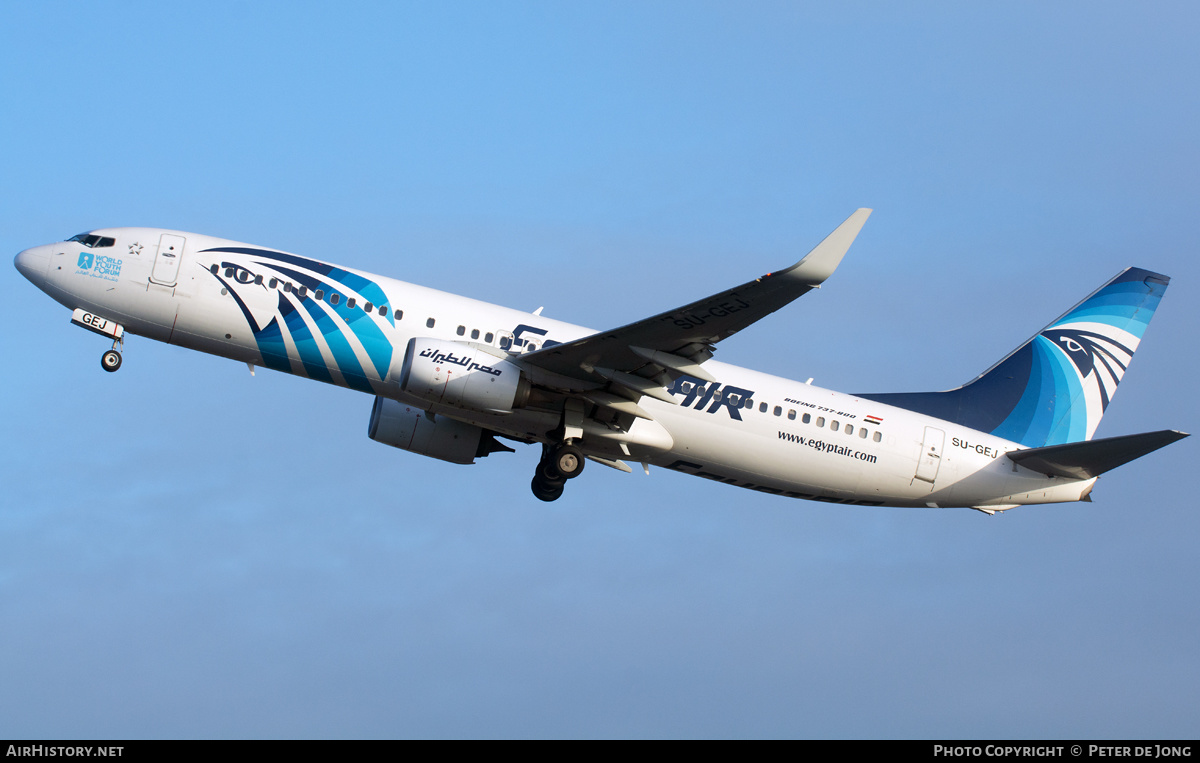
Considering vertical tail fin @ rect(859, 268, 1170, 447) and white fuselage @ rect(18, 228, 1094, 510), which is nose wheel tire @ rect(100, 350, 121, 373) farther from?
vertical tail fin @ rect(859, 268, 1170, 447)

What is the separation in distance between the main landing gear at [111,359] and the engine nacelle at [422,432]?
686cm

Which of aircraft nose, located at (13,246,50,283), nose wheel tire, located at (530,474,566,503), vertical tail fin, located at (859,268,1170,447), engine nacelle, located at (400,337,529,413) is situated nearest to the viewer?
engine nacelle, located at (400,337,529,413)

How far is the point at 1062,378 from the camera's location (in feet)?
109

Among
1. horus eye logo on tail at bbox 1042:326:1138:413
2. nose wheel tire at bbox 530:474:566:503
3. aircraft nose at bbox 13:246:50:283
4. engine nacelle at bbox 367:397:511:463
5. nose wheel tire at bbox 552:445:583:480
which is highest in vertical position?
horus eye logo on tail at bbox 1042:326:1138:413

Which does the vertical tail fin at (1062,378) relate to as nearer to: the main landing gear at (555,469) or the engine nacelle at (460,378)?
the main landing gear at (555,469)

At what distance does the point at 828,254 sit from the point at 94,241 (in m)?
18.2

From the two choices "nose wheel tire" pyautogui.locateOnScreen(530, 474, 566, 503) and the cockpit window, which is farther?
"nose wheel tire" pyautogui.locateOnScreen(530, 474, 566, 503)

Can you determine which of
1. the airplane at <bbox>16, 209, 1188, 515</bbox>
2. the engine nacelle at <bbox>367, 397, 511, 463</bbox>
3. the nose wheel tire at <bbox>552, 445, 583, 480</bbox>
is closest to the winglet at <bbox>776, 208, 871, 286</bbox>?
the airplane at <bbox>16, 209, 1188, 515</bbox>

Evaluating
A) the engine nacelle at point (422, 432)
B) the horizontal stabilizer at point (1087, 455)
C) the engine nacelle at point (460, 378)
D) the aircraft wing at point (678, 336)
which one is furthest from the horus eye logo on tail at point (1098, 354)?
the engine nacelle at point (422, 432)

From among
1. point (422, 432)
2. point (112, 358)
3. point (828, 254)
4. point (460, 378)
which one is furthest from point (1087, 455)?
point (112, 358)

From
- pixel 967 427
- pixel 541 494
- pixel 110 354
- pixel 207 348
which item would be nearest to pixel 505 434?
pixel 541 494

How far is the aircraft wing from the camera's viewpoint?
21.9 m

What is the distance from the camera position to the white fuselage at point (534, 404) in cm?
2722

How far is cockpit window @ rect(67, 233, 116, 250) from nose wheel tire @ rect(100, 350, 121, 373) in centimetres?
263
